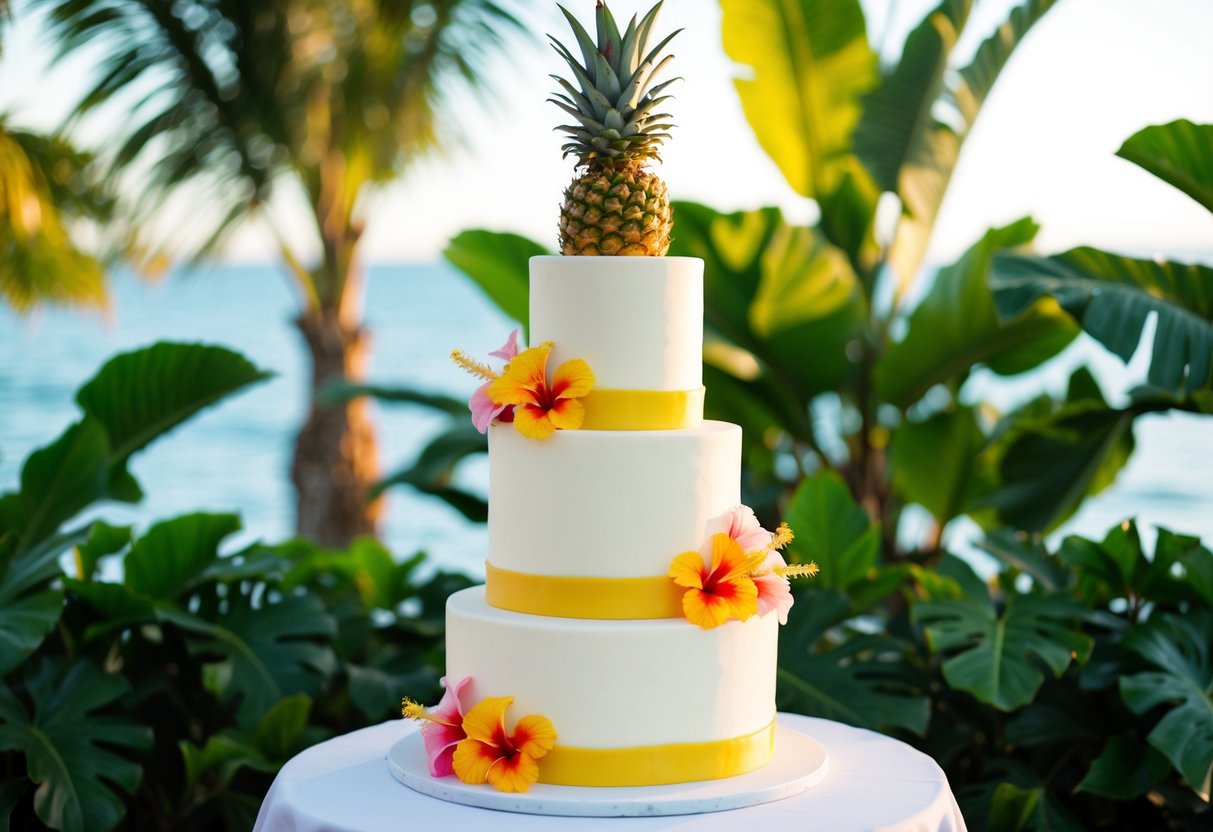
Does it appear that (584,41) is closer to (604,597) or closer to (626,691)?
(604,597)

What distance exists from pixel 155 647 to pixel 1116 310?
2.67m

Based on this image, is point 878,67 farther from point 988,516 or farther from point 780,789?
point 780,789

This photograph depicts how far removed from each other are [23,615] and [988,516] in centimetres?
333

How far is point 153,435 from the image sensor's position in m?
3.67

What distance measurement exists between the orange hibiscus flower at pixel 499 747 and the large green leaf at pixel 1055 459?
228cm

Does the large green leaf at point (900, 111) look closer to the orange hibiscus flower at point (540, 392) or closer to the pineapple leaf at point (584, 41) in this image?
the pineapple leaf at point (584, 41)

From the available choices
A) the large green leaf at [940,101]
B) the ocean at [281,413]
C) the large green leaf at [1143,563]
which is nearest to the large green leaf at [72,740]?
the ocean at [281,413]

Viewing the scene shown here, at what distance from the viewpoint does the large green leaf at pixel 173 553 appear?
3.45 metres

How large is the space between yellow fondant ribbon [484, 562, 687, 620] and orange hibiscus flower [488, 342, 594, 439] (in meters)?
0.26

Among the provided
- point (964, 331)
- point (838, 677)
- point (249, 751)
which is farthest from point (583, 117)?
point (964, 331)

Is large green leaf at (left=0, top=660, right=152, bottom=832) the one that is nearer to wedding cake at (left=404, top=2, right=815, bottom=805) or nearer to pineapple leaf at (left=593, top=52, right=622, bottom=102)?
wedding cake at (left=404, top=2, right=815, bottom=805)

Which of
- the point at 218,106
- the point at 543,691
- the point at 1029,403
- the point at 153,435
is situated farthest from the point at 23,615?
the point at 218,106

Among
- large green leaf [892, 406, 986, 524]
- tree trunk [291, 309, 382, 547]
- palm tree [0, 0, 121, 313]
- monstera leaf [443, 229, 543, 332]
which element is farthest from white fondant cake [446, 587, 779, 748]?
palm tree [0, 0, 121, 313]

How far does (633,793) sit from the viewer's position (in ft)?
6.91
